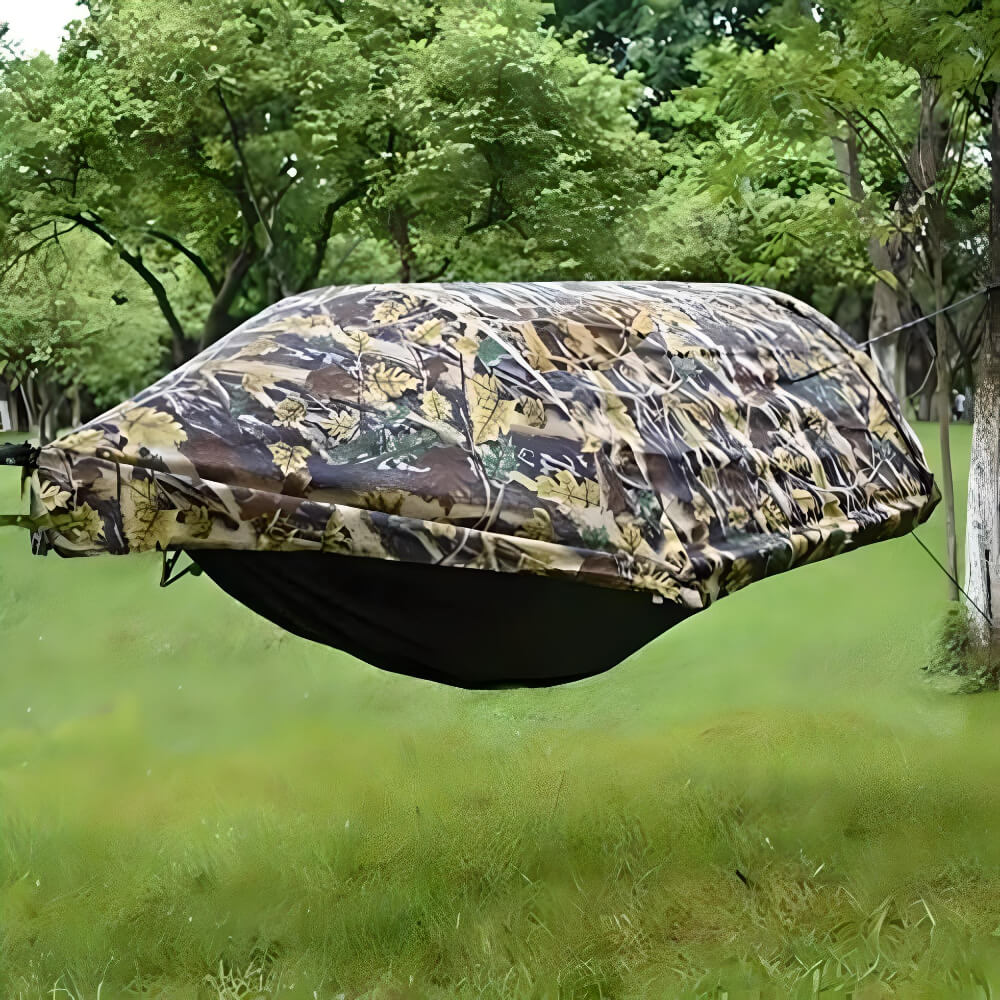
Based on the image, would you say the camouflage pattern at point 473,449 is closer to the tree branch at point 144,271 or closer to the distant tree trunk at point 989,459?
the distant tree trunk at point 989,459

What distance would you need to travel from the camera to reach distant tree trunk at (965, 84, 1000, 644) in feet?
14.7

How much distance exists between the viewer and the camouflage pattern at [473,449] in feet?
6.84

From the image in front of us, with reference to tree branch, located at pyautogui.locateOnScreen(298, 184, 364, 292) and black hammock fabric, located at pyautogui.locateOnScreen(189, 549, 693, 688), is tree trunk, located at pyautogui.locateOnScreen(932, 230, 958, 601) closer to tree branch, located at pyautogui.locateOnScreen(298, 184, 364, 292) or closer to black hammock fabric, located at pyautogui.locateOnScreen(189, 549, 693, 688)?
black hammock fabric, located at pyautogui.locateOnScreen(189, 549, 693, 688)

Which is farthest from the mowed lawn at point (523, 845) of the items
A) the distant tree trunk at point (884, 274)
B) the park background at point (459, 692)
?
the distant tree trunk at point (884, 274)

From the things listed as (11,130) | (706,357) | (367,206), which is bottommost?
(706,357)

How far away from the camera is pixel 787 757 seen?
403 centimetres

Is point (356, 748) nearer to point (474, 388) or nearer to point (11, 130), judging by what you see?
point (474, 388)

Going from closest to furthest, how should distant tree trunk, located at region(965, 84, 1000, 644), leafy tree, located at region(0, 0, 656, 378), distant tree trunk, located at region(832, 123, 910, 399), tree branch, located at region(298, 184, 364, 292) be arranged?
distant tree trunk, located at region(965, 84, 1000, 644)
distant tree trunk, located at region(832, 123, 910, 399)
leafy tree, located at region(0, 0, 656, 378)
tree branch, located at region(298, 184, 364, 292)

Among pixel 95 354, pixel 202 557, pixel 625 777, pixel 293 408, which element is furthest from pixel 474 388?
pixel 95 354

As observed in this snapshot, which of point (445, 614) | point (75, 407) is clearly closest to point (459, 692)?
point (445, 614)

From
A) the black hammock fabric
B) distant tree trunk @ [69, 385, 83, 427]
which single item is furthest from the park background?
distant tree trunk @ [69, 385, 83, 427]

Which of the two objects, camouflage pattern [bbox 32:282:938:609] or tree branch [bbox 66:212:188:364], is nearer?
camouflage pattern [bbox 32:282:938:609]

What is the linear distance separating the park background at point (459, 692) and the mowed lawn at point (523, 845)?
14mm

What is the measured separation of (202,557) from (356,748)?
2072mm
